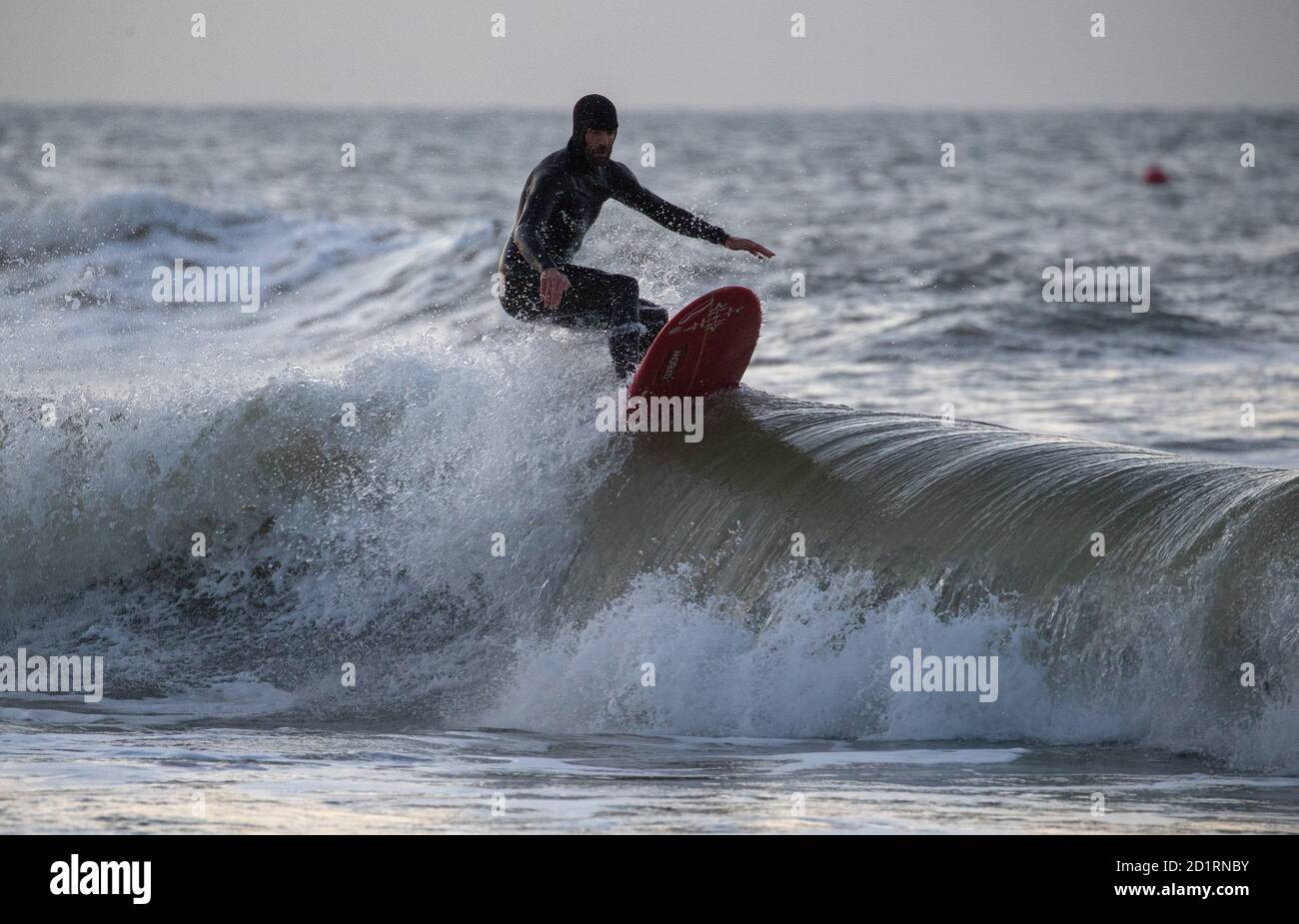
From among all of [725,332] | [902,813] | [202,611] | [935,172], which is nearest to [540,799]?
[902,813]

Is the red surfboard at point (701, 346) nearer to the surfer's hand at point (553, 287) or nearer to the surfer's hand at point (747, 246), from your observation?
the surfer's hand at point (747, 246)

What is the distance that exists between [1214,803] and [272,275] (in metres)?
16.7

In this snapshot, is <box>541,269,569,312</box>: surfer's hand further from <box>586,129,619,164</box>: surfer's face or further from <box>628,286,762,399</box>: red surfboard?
<box>586,129,619,164</box>: surfer's face

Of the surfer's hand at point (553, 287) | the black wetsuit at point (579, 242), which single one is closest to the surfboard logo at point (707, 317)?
the black wetsuit at point (579, 242)

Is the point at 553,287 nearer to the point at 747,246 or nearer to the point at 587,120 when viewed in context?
the point at 587,120

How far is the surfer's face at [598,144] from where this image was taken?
680 centimetres

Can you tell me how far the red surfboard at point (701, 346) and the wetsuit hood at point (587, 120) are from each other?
802 mm

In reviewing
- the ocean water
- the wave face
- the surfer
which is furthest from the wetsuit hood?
the wave face

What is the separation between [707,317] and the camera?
6910mm

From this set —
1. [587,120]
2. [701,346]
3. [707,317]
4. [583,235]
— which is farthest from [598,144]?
[701,346]

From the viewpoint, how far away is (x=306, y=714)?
22.0 feet

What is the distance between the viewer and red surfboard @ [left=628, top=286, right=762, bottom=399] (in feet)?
22.5

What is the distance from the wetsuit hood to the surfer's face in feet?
0.06
